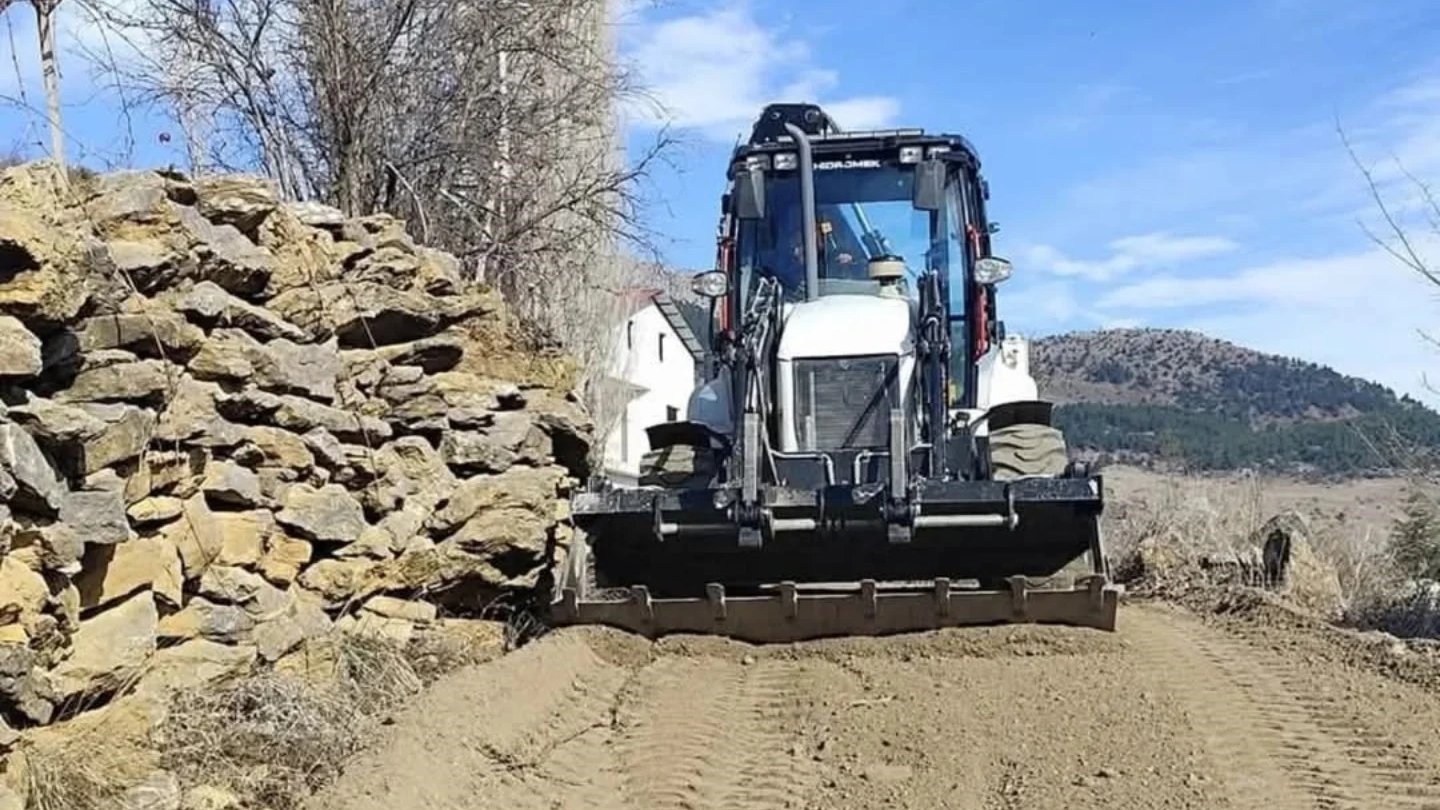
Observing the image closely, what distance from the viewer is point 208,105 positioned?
12.3 metres

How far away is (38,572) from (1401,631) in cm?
994

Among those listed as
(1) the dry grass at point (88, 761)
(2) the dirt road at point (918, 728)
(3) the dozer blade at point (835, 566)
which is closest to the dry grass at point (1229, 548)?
(2) the dirt road at point (918, 728)

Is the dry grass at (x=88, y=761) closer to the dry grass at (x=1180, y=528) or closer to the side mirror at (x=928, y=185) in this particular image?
the side mirror at (x=928, y=185)

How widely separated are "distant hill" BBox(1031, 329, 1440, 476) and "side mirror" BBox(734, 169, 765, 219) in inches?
1281

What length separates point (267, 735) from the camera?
6.61 metres

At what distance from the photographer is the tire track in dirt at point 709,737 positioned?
6.57 meters

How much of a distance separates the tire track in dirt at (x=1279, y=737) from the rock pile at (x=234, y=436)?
4.08 meters

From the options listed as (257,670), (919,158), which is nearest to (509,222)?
(919,158)

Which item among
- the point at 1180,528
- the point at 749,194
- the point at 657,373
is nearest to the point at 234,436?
the point at 749,194

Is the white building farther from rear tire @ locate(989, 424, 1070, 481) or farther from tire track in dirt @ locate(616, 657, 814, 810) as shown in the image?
tire track in dirt @ locate(616, 657, 814, 810)

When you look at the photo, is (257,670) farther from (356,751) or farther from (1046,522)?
(1046,522)

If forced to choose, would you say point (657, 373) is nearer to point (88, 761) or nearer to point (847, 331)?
point (847, 331)

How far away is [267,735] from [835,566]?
4045 mm

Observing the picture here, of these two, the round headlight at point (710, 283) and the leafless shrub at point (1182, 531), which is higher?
the round headlight at point (710, 283)
